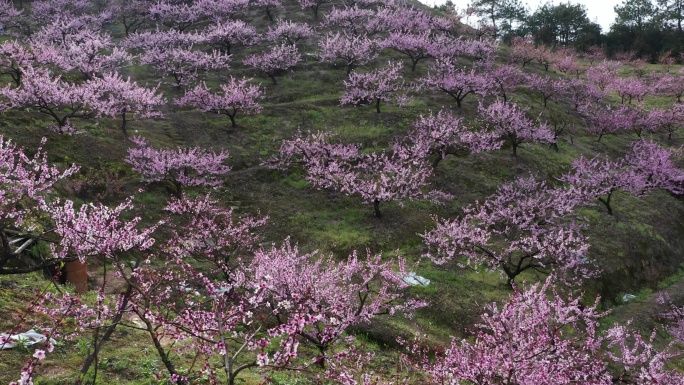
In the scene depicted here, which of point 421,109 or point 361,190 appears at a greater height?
point 421,109

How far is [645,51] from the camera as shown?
6812 centimetres

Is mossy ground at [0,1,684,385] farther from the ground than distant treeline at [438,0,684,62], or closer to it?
closer to it

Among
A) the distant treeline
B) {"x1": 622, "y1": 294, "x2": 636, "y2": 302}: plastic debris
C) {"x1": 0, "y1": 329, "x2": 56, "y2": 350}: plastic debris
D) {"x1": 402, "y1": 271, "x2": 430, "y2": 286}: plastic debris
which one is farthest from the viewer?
the distant treeline

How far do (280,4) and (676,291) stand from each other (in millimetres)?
56748

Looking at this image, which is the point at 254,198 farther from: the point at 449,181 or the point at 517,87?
the point at 517,87

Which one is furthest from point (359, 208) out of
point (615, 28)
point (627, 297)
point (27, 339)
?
point (615, 28)

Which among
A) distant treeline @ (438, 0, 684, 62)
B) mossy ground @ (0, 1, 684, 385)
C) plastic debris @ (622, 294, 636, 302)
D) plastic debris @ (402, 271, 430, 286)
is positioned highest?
distant treeline @ (438, 0, 684, 62)

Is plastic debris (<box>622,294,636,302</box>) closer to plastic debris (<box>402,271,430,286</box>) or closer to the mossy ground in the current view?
the mossy ground

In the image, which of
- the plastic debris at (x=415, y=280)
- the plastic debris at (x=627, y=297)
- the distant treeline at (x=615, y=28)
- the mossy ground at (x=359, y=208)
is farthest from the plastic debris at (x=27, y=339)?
the distant treeline at (x=615, y=28)

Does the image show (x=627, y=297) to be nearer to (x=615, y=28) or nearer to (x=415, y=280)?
(x=415, y=280)

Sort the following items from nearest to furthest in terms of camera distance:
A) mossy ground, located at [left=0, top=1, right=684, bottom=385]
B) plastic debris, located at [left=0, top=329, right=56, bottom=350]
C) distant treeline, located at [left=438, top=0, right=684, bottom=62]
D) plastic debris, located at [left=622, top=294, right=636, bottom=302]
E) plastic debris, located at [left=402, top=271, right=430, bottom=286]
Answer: plastic debris, located at [left=0, top=329, right=56, bottom=350] < mossy ground, located at [left=0, top=1, right=684, bottom=385] < plastic debris, located at [left=402, top=271, right=430, bottom=286] < plastic debris, located at [left=622, top=294, right=636, bottom=302] < distant treeline, located at [left=438, top=0, right=684, bottom=62]

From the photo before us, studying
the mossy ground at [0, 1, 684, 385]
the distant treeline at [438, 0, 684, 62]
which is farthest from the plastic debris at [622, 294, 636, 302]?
the distant treeline at [438, 0, 684, 62]

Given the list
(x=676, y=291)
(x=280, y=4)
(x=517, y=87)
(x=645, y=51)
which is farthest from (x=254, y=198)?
(x=645, y=51)

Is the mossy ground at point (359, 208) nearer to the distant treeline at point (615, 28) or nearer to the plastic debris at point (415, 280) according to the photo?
the plastic debris at point (415, 280)
